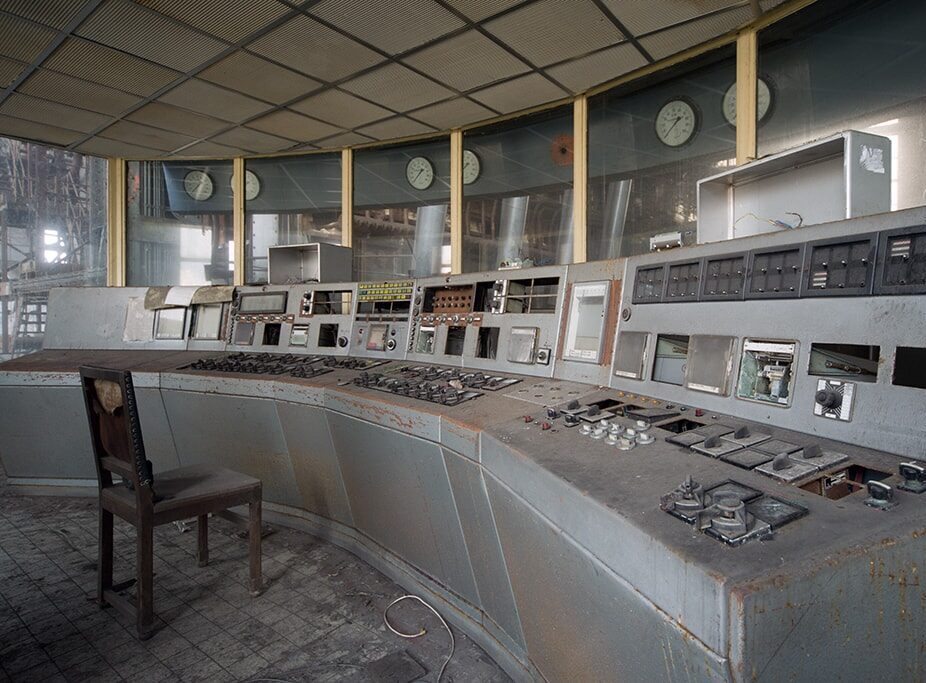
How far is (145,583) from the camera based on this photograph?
5.88 feet

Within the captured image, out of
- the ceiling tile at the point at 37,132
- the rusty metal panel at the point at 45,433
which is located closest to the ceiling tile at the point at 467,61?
the rusty metal panel at the point at 45,433

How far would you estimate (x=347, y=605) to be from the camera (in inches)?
80.1

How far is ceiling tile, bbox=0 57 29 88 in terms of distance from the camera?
3070mm

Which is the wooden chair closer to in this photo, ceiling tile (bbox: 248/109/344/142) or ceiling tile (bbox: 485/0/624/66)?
ceiling tile (bbox: 485/0/624/66)

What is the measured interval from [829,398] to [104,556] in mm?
2470

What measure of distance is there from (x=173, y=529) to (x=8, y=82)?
3.08 meters

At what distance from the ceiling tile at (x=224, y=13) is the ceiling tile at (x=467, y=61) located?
77cm

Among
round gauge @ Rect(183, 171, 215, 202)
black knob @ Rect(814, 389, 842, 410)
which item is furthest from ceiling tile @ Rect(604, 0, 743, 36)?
round gauge @ Rect(183, 171, 215, 202)

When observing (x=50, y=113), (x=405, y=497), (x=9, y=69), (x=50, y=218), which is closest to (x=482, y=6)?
(x=405, y=497)

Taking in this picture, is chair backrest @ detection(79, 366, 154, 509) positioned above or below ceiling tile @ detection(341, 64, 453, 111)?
below

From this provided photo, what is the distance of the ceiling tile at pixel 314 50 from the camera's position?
2697 mm

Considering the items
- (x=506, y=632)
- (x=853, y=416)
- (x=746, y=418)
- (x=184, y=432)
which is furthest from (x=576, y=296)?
(x=184, y=432)

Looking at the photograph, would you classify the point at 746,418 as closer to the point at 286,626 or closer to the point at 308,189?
the point at 286,626

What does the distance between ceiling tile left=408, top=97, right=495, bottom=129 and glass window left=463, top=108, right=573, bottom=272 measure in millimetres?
233
